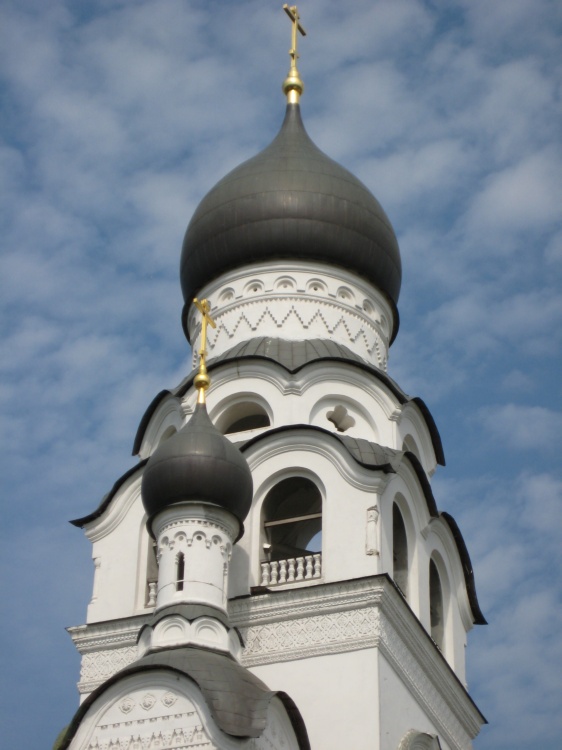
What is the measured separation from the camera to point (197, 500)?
1270 centimetres

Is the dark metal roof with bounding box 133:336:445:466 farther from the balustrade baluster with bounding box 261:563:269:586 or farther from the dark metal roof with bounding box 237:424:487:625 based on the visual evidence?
the balustrade baluster with bounding box 261:563:269:586

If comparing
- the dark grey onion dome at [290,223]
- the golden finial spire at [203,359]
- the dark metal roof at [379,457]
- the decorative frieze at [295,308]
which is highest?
the dark grey onion dome at [290,223]

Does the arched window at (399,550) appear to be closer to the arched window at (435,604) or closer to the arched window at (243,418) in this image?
the arched window at (435,604)

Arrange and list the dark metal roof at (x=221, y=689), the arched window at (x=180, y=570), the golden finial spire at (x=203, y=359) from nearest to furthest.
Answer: the dark metal roof at (x=221, y=689), the arched window at (x=180, y=570), the golden finial spire at (x=203, y=359)

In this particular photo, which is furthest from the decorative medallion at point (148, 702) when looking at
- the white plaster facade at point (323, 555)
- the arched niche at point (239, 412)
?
the arched niche at point (239, 412)

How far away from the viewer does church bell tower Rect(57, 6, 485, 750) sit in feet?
39.3

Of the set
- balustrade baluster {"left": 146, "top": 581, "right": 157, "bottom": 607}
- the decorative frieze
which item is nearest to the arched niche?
the decorative frieze

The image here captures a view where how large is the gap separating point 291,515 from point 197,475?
2.79m

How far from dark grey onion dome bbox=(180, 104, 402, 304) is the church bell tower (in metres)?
0.02

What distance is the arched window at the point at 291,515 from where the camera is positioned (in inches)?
567

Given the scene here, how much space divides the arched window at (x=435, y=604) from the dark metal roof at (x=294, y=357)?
1340mm

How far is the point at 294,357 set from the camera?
14789 millimetres

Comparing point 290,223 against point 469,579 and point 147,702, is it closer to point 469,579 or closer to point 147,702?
point 469,579

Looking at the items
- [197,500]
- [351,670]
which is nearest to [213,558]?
[197,500]
